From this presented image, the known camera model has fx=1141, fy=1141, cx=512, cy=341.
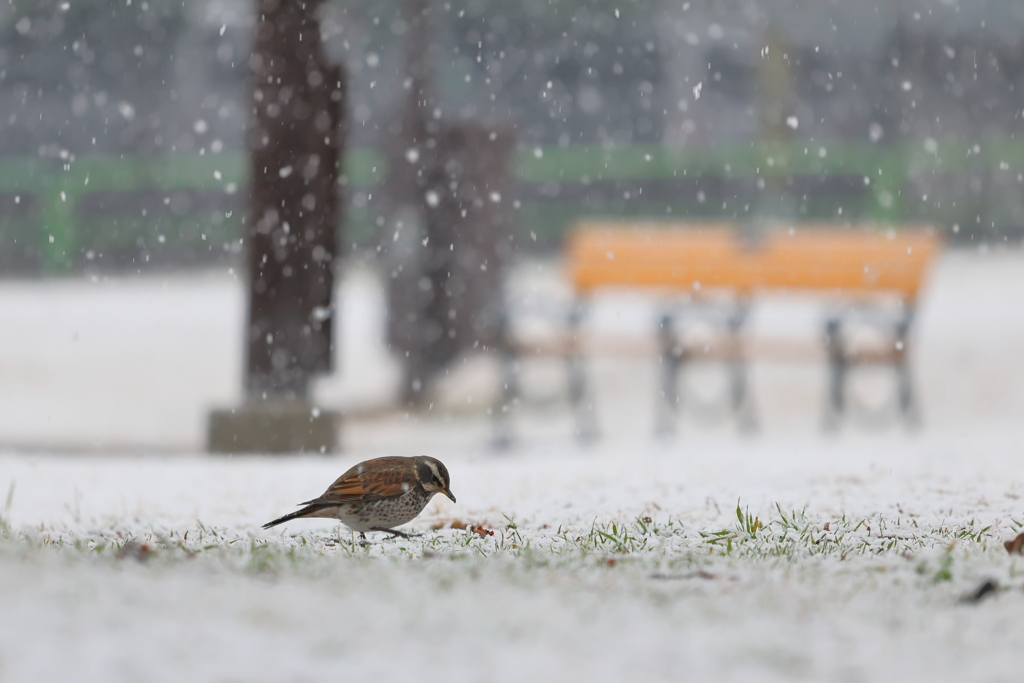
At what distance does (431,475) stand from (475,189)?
641 cm

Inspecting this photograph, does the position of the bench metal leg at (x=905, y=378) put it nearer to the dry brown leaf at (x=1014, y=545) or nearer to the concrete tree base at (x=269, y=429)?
the concrete tree base at (x=269, y=429)

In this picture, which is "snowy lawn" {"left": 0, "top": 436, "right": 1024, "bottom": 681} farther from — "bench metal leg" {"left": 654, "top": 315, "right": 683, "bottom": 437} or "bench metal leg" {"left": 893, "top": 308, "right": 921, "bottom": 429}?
"bench metal leg" {"left": 654, "top": 315, "right": 683, "bottom": 437}

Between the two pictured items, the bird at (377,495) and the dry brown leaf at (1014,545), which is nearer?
the dry brown leaf at (1014,545)

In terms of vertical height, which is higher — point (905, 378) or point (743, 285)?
point (743, 285)

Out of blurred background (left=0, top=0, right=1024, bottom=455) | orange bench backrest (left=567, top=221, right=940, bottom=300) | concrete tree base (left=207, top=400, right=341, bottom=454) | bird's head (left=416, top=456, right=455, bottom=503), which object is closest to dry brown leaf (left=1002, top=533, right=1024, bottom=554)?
bird's head (left=416, top=456, right=455, bottom=503)

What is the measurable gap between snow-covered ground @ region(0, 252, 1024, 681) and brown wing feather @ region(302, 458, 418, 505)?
16 centimetres

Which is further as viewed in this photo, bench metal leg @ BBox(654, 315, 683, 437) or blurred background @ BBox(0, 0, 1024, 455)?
blurred background @ BBox(0, 0, 1024, 455)

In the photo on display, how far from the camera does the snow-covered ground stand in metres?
2.19

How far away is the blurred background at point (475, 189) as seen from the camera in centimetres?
943

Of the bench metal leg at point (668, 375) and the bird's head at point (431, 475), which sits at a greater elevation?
the bench metal leg at point (668, 375)

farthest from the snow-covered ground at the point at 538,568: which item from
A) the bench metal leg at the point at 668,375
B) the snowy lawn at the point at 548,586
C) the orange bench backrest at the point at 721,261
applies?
the orange bench backrest at the point at 721,261

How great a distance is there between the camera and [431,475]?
3555 millimetres

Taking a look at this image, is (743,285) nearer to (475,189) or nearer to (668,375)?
(668,375)

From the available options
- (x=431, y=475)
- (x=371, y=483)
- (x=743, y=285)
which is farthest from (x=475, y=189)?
(x=371, y=483)
